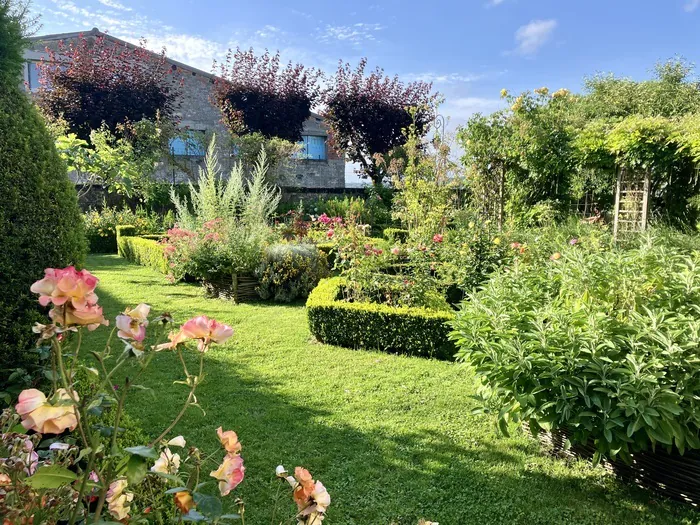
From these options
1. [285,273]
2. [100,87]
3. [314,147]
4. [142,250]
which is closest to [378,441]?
[285,273]

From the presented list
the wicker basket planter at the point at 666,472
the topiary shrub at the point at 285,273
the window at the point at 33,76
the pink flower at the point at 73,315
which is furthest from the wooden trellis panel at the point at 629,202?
the window at the point at 33,76

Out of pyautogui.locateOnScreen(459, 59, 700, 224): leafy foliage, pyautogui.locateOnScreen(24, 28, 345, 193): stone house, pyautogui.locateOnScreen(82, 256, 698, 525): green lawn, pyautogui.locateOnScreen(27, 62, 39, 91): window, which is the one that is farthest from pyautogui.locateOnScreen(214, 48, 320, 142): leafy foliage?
pyautogui.locateOnScreen(82, 256, 698, 525): green lawn

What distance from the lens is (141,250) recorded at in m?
10.1

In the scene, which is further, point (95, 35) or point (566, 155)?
point (95, 35)

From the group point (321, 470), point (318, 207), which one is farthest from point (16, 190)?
point (318, 207)

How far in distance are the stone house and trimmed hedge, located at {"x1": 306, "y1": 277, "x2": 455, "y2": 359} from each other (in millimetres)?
12521

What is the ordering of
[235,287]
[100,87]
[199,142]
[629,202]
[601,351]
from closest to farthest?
[601,351]
[235,287]
[629,202]
[100,87]
[199,142]

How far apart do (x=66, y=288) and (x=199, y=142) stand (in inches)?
707

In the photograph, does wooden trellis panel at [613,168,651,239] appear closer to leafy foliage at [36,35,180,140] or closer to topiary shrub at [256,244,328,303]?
topiary shrub at [256,244,328,303]

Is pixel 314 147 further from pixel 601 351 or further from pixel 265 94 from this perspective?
pixel 601 351

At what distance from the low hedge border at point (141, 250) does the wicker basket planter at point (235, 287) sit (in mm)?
2047

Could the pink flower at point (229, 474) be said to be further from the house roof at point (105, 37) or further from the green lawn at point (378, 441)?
the house roof at point (105, 37)

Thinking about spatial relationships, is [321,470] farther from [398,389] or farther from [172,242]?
[172,242]

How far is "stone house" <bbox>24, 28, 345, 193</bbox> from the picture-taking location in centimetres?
1747
